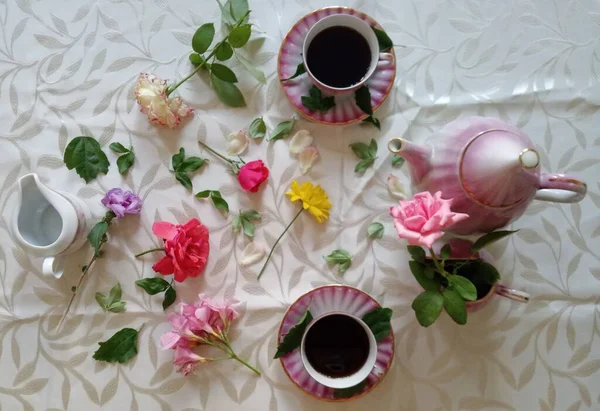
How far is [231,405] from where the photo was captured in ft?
2.56

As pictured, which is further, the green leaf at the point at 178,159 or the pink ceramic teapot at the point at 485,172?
the green leaf at the point at 178,159

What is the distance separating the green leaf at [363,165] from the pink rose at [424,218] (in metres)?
0.20

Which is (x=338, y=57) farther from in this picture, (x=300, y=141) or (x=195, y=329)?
(x=195, y=329)

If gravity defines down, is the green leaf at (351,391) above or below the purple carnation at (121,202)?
below

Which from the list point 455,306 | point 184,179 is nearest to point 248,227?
point 184,179

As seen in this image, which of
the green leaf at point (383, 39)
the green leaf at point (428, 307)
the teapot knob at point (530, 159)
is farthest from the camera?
the green leaf at point (383, 39)

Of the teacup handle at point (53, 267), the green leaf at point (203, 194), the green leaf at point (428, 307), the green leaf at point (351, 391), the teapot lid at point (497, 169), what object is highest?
the teapot lid at point (497, 169)

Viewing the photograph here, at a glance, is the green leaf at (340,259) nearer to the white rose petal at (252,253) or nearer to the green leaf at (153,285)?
the white rose petal at (252,253)

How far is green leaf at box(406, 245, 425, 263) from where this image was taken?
70 cm

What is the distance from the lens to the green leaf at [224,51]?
0.81 m

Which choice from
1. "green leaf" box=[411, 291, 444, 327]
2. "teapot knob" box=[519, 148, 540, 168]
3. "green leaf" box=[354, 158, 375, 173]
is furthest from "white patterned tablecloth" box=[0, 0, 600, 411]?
"teapot knob" box=[519, 148, 540, 168]

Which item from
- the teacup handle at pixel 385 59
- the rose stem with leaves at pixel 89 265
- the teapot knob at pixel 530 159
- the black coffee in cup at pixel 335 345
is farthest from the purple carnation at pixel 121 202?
the teapot knob at pixel 530 159

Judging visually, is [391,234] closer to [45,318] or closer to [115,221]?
[115,221]

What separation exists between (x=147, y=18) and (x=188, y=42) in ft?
0.27
